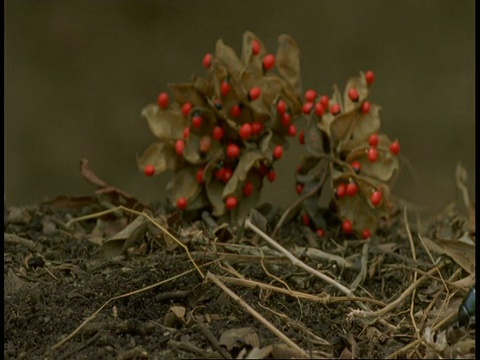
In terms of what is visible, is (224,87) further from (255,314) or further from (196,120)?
(255,314)

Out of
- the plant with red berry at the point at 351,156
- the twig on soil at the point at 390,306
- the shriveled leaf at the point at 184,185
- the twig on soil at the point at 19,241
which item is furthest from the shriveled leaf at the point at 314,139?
the twig on soil at the point at 19,241

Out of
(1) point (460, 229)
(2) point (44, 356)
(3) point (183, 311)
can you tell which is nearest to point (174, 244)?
(3) point (183, 311)

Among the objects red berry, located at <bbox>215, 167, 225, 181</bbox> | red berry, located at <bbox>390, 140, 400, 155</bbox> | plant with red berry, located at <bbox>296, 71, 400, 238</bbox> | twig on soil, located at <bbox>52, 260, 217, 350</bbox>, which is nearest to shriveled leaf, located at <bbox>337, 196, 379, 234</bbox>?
plant with red berry, located at <bbox>296, 71, 400, 238</bbox>

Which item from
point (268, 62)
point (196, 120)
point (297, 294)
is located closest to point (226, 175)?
point (196, 120)

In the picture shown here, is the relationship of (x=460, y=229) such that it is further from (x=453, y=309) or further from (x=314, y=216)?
(x=453, y=309)

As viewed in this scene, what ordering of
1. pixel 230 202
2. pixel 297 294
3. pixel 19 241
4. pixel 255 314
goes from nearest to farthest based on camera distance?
pixel 255 314 → pixel 297 294 → pixel 19 241 → pixel 230 202

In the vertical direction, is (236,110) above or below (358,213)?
above
